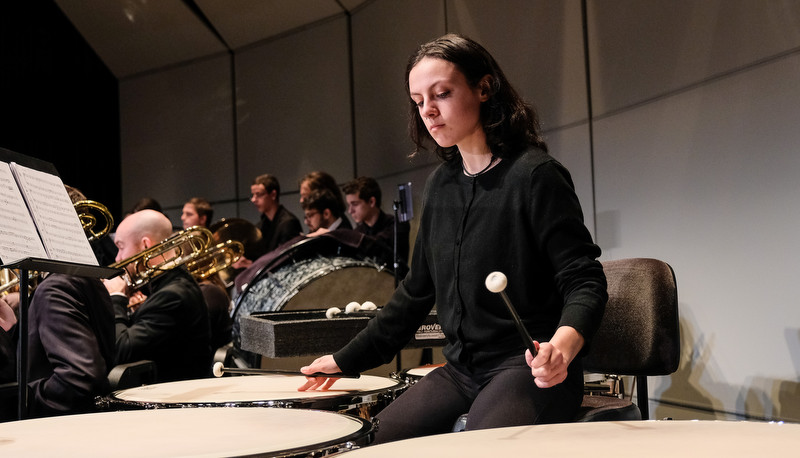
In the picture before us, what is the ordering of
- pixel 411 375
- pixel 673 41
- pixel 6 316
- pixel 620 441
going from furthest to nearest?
1. pixel 673 41
2. pixel 6 316
3. pixel 411 375
4. pixel 620 441

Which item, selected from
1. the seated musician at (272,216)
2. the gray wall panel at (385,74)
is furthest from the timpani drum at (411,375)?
the seated musician at (272,216)

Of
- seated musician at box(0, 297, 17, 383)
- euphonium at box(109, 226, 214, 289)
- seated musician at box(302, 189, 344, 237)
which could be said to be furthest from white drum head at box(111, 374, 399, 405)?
seated musician at box(302, 189, 344, 237)

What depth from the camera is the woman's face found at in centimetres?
187

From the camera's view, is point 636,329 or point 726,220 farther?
point 726,220

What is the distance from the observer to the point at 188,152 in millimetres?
8227

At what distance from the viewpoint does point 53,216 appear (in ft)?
6.61

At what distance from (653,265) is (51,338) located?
196 cm

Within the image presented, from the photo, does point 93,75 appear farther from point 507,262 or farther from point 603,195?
point 507,262

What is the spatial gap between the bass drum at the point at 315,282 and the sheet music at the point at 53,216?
1.77 metres

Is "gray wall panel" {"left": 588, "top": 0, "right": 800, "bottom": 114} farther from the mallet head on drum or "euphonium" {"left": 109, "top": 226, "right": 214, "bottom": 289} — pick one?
the mallet head on drum

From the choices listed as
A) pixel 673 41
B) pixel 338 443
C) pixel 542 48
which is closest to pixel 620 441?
pixel 338 443

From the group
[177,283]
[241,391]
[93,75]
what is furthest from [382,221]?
[93,75]

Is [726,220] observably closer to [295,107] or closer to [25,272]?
[25,272]

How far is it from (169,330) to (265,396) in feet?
5.39
